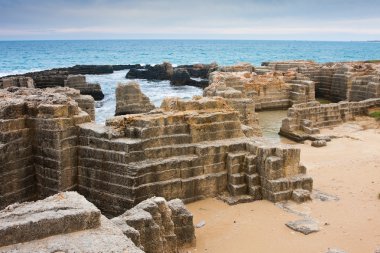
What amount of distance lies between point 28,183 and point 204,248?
5.33m

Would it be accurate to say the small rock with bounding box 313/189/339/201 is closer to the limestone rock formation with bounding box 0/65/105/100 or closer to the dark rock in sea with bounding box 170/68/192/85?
the limestone rock formation with bounding box 0/65/105/100

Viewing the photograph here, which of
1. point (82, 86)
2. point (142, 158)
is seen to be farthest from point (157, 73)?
point (142, 158)

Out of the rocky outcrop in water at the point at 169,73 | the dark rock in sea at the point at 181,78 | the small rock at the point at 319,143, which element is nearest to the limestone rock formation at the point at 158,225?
the small rock at the point at 319,143

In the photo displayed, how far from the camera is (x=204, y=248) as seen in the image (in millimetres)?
9125

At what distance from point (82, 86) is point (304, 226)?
3054 cm

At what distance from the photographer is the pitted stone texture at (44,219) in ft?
17.3

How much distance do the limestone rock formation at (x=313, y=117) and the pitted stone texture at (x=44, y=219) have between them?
54.2ft

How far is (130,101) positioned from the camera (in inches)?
1081

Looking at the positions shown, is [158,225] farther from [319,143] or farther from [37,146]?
[319,143]

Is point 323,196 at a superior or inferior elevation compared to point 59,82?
inferior

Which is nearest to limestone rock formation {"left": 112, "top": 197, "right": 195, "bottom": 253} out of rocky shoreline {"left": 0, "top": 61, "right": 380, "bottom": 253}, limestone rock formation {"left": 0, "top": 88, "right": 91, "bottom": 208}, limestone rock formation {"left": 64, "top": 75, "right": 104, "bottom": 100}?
rocky shoreline {"left": 0, "top": 61, "right": 380, "bottom": 253}

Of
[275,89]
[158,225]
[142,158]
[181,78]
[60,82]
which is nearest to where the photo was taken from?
[158,225]

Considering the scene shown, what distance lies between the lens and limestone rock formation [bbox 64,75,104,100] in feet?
117

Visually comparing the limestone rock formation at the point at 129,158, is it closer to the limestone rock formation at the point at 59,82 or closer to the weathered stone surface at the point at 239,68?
the limestone rock formation at the point at 59,82
